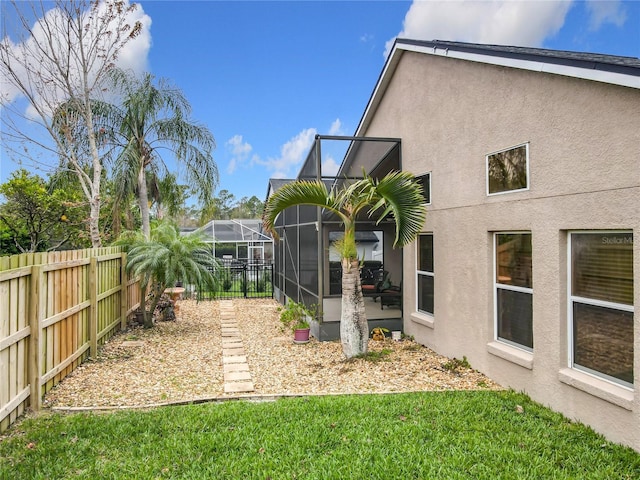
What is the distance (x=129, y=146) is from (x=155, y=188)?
2447mm

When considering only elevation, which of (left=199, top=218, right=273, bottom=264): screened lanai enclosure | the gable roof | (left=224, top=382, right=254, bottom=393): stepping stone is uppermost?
the gable roof

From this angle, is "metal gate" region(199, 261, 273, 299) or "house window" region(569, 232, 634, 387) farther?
"metal gate" region(199, 261, 273, 299)

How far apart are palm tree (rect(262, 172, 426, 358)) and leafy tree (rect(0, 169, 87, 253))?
31.4ft

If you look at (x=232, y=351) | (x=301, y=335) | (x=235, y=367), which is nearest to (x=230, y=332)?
(x=232, y=351)

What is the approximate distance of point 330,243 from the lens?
1130cm

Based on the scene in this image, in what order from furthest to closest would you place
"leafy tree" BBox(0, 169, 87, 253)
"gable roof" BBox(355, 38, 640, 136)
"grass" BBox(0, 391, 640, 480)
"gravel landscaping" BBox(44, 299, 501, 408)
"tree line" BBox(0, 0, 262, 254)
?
"leafy tree" BBox(0, 169, 87, 253) < "tree line" BBox(0, 0, 262, 254) < "gravel landscaping" BBox(44, 299, 501, 408) < "gable roof" BBox(355, 38, 640, 136) < "grass" BBox(0, 391, 640, 480)

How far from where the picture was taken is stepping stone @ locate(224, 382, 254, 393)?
556 cm

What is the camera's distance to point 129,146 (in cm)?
1278

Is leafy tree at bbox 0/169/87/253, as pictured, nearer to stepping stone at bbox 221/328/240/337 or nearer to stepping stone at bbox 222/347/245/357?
stepping stone at bbox 221/328/240/337

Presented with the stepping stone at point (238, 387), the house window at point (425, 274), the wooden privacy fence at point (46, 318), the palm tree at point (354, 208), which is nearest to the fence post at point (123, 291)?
the wooden privacy fence at point (46, 318)

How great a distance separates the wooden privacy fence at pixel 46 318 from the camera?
4188 millimetres

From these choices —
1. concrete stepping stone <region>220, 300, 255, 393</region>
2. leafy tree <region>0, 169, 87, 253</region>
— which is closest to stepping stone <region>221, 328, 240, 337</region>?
concrete stepping stone <region>220, 300, 255, 393</region>

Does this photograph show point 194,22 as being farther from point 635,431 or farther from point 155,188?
point 635,431

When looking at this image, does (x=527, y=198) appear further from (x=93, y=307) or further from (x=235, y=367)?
(x=93, y=307)
